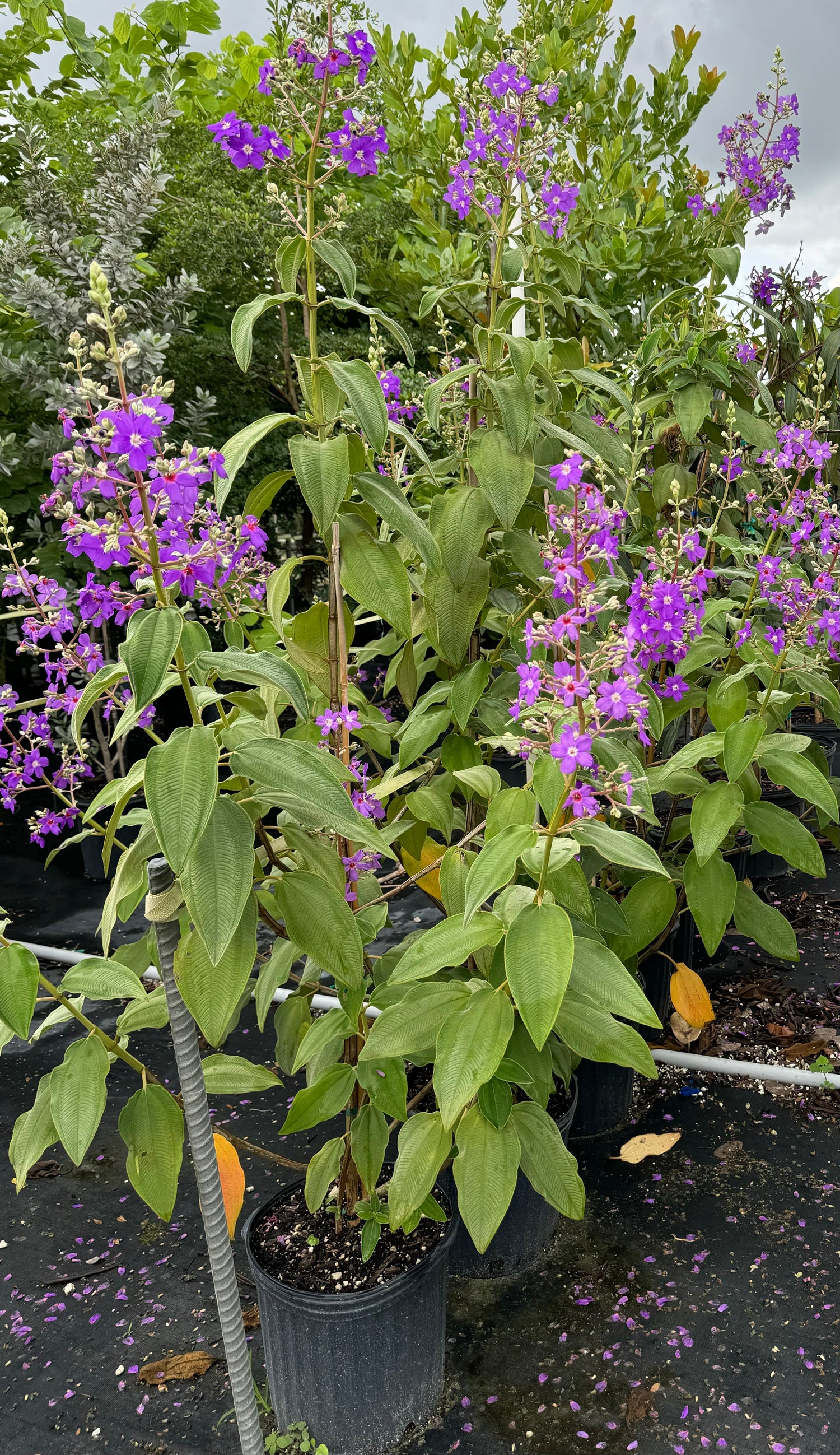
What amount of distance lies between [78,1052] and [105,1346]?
659mm

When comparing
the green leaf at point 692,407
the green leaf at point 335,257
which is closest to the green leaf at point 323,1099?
the green leaf at point 335,257

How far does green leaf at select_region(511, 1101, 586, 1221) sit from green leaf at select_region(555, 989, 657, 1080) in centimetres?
17

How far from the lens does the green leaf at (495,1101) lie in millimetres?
1196

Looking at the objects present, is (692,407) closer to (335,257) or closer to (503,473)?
(503,473)

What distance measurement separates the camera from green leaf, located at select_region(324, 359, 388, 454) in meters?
1.10

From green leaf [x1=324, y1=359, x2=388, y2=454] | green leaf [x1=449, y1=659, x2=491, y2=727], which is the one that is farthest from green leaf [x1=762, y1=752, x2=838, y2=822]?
green leaf [x1=324, y1=359, x2=388, y2=454]

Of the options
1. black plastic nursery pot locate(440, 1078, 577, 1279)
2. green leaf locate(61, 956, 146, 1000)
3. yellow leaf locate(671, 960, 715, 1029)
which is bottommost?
black plastic nursery pot locate(440, 1078, 577, 1279)

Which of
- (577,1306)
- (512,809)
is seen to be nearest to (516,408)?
(512,809)

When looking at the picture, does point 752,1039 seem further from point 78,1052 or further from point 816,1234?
point 78,1052

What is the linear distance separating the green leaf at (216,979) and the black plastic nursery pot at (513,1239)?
75 centimetres

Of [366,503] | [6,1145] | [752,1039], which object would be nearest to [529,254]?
[366,503]

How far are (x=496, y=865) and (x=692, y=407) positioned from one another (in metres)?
1.19

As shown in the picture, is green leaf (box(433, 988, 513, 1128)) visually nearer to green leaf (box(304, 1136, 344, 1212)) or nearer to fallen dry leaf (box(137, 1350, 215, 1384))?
green leaf (box(304, 1136, 344, 1212))

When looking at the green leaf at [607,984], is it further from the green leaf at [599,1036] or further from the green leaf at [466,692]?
the green leaf at [466,692]
